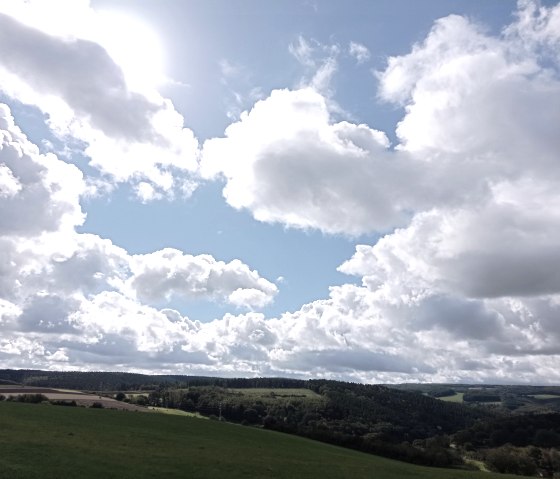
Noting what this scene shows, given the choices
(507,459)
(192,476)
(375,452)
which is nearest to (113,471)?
(192,476)

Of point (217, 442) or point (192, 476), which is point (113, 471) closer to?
point (192, 476)

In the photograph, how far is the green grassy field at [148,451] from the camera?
4466cm

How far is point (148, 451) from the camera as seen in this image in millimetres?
56625

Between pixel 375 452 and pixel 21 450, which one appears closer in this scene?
pixel 21 450

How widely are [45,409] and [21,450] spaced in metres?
45.1

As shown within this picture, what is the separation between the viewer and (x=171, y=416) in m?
99.1

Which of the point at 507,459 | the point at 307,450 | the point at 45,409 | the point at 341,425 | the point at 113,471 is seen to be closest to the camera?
the point at 113,471

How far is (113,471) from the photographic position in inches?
1721

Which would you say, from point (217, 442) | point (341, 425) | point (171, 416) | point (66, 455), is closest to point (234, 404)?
point (341, 425)

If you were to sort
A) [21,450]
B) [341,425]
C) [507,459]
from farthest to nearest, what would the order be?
[341,425]
[507,459]
[21,450]

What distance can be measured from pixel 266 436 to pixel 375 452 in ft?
72.1

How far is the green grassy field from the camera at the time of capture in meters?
44.7

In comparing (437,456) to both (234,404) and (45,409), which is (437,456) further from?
(234,404)

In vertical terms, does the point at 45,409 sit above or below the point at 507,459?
above
